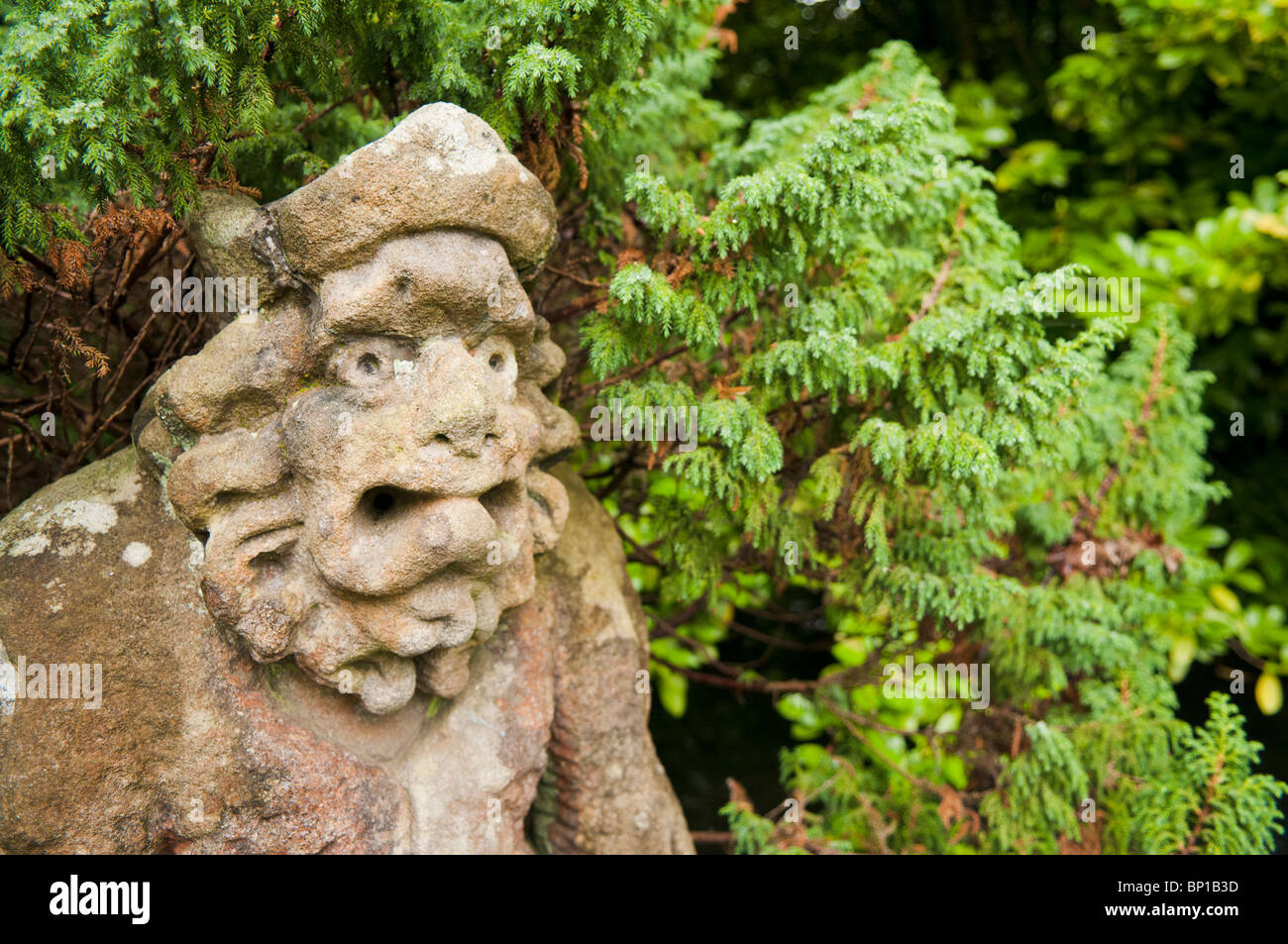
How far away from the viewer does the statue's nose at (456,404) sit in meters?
2.18

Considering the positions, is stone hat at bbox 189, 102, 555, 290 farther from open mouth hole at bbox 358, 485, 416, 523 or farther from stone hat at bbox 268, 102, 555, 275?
open mouth hole at bbox 358, 485, 416, 523

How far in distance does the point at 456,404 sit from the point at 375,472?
0.73 ft

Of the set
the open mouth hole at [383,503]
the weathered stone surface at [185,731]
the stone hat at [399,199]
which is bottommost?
the weathered stone surface at [185,731]

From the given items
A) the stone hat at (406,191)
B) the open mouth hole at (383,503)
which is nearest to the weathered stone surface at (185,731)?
the open mouth hole at (383,503)

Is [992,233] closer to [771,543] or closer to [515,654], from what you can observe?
[771,543]

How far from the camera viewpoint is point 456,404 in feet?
7.16

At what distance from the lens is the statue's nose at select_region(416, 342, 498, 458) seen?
2182mm

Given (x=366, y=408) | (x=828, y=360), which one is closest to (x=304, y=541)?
(x=366, y=408)

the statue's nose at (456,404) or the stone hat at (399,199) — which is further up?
the stone hat at (399,199)

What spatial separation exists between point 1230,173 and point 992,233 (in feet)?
6.63

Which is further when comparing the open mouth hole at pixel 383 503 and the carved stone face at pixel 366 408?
the open mouth hole at pixel 383 503

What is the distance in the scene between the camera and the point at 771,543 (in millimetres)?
3129

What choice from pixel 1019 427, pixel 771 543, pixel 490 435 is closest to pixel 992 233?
pixel 1019 427

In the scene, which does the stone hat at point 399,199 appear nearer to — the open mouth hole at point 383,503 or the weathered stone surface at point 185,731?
the open mouth hole at point 383,503
